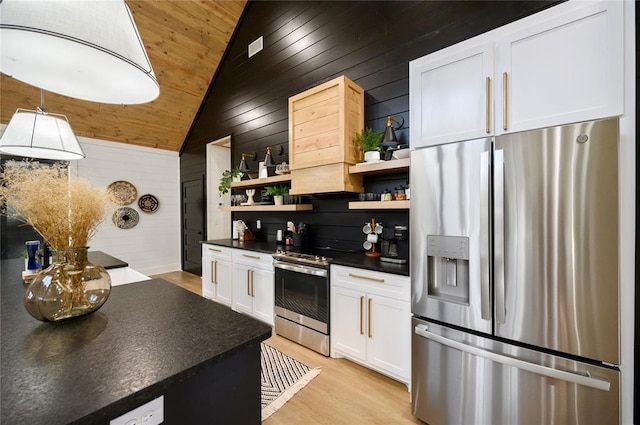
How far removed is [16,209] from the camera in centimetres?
104

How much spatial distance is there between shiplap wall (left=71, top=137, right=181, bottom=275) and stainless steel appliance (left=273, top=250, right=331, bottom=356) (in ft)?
14.3

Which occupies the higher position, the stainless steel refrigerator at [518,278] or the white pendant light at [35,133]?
the white pendant light at [35,133]

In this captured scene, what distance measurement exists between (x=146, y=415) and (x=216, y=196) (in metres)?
5.08

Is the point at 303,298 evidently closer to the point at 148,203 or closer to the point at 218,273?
the point at 218,273

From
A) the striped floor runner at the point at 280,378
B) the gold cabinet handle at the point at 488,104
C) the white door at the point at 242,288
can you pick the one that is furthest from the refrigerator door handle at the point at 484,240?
the white door at the point at 242,288

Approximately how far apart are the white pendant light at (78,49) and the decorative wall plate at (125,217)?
17.5ft

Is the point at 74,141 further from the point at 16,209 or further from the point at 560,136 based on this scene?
the point at 560,136

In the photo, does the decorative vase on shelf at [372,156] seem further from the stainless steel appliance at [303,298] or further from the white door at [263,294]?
the white door at [263,294]

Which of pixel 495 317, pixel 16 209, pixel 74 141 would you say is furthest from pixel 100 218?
pixel 495 317

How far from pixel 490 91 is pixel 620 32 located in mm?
494

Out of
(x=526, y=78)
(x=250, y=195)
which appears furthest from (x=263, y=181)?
(x=526, y=78)

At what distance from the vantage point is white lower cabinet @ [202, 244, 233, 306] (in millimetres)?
3614

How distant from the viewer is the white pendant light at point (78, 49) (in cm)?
65

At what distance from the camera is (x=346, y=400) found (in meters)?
1.94
